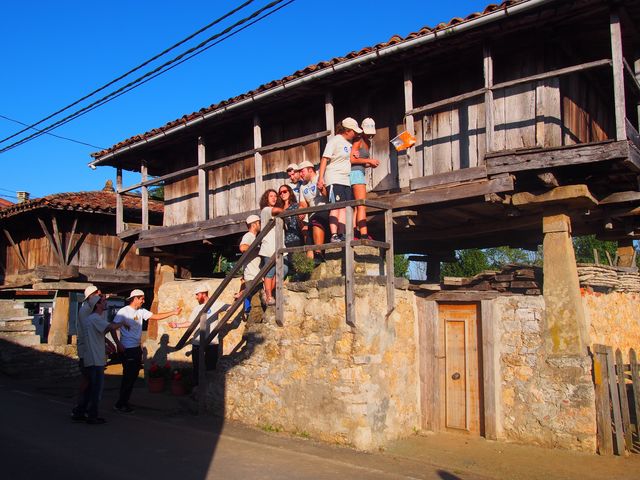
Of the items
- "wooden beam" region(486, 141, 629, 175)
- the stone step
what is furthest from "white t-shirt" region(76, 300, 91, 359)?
the stone step

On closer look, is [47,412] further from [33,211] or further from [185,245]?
[33,211]

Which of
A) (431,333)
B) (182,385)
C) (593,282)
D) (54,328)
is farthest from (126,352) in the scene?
(54,328)

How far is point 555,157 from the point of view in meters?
7.42

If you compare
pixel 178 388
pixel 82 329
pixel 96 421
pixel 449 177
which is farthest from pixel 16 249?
pixel 449 177

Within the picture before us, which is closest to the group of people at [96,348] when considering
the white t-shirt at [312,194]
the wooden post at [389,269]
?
the white t-shirt at [312,194]

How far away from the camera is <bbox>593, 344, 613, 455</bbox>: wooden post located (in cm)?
704

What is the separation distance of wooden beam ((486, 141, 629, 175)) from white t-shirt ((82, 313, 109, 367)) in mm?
5353

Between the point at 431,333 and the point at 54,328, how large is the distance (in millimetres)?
10710

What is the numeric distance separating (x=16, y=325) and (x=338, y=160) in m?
9.10

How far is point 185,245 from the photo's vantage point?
13.0 meters

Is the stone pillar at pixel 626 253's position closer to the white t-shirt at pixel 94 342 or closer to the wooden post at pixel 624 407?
the wooden post at pixel 624 407

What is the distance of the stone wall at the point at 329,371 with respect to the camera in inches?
282

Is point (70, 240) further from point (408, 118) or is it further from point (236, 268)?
point (408, 118)

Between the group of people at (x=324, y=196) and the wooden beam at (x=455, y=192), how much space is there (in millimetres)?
738
